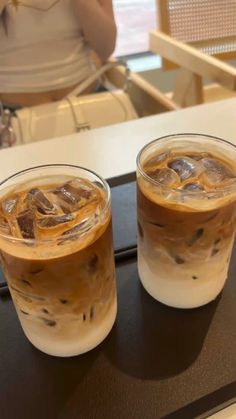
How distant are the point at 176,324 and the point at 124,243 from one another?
13 cm

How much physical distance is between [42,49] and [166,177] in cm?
81

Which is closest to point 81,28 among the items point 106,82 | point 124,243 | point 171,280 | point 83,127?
point 106,82

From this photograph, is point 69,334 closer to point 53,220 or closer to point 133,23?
point 53,220

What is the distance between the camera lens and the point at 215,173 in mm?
433

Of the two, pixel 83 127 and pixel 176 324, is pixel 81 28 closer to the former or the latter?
pixel 83 127

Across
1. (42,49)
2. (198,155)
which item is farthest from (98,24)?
(198,155)

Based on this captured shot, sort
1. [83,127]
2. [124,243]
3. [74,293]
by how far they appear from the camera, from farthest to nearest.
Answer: [83,127], [124,243], [74,293]

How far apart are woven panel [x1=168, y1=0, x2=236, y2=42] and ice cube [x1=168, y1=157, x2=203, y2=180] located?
3.44 feet

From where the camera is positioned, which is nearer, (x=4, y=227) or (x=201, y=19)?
(x=4, y=227)

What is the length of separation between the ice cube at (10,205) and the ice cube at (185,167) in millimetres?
157

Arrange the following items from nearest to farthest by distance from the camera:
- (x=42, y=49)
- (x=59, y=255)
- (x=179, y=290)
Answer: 1. (x=59, y=255)
2. (x=179, y=290)
3. (x=42, y=49)

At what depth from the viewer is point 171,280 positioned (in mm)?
452

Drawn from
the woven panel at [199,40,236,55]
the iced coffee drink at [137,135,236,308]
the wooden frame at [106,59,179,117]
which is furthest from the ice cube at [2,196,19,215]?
the woven panel at [199,40,236,55]

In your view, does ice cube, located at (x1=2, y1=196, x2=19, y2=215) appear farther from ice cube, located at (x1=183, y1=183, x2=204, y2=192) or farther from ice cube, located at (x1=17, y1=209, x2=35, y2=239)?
ice cube, located at (x1=183, y1=183, x2=204, y2=192)
